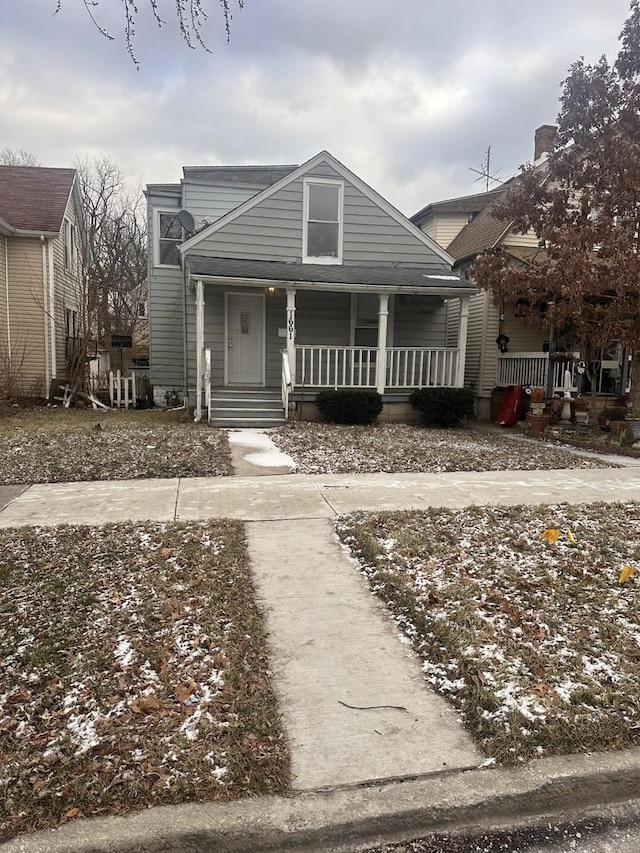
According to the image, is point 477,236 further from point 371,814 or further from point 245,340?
point 371,814

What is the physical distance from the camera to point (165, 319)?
14555 millimetres

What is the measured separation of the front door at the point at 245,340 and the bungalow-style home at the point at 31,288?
5.71 metres

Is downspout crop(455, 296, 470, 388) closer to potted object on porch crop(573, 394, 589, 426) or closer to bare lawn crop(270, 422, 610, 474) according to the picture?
bare lawn crop(270, 422, 610, 474)

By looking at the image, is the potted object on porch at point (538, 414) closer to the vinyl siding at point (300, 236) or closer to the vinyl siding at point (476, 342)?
the vinyl siding at point (476, 342)

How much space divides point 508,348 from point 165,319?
8.98 m

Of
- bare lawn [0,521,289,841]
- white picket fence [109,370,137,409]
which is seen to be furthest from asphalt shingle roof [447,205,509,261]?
bare lawn [0,521,289,841]

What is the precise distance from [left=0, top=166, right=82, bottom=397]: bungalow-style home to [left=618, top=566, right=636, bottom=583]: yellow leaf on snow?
14.1 meters

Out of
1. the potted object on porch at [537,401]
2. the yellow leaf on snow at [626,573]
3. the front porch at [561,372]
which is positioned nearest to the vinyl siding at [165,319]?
the front porch at [561,372]

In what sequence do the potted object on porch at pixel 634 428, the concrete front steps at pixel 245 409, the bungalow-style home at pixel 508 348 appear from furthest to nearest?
the bungalow-style home at pixel 508 348 < the concrete front steps at pixel 245 409 < the potted object on porch at pixel 634 428

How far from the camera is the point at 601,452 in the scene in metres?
9.39

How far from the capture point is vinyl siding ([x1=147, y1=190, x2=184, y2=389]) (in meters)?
14.5

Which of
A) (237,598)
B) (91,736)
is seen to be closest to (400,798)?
(91,736)

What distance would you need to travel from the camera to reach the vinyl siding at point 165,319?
14461 millimetres

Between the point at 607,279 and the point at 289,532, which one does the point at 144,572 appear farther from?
the point at 607,279
